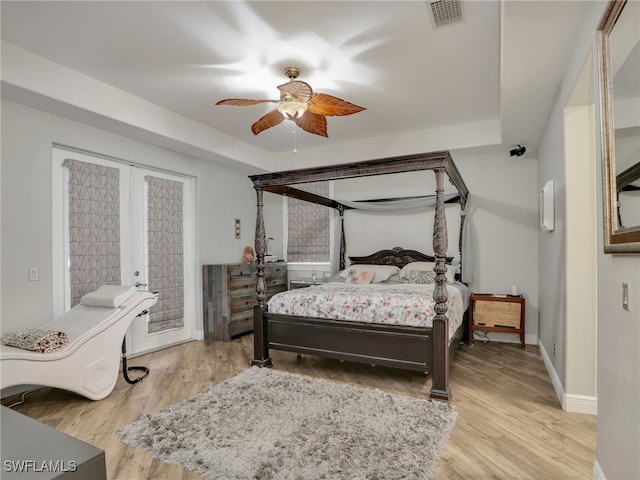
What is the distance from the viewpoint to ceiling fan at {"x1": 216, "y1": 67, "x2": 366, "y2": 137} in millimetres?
2947

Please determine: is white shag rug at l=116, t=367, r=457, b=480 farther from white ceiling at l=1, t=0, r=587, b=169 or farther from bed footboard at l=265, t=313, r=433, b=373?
white ceiling at l=1, t=0, r=587, b=169

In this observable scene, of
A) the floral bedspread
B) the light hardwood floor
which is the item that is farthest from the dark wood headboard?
the light hardwood floor

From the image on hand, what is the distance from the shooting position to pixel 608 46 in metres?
1.66

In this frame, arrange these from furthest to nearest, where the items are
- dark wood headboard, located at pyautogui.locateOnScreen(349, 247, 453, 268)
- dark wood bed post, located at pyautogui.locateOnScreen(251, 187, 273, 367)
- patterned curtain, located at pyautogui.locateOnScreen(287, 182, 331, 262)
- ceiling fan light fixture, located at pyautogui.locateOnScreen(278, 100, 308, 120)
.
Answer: patterned curtain, located at pyautogui.locateOnScreen(287, 182, 331, 262) < dark wood headboard, located at pyautogui.locateOnScreen(349, 247, 453, 268) < dark wood bed post, located at pyautogui.locateOnScreen(251, 187, 273, 367) < ceiling fan light fixture, located at pyautogui.locateOnScreen(278, 100, 308, 120)

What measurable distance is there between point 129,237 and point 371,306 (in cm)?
297

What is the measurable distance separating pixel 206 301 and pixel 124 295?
1884 mm

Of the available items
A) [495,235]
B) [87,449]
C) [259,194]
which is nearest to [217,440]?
[87,449]

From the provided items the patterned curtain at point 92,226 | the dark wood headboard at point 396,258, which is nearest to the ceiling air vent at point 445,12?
the dark wood headboard at point 396,258

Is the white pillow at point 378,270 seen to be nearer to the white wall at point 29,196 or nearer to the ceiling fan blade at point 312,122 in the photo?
the ceiling fan blade at point 312,122

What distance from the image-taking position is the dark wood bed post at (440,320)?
2.96 meters

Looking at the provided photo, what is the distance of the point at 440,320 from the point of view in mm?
3018

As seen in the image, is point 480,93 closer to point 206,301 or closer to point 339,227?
point 339,227

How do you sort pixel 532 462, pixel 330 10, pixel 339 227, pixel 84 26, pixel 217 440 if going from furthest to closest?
pixel 339 227, pixel 84 26, pixel 330 10, pixel 217 440, pixel 532 462
